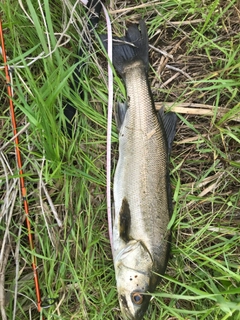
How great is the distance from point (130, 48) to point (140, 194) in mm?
932

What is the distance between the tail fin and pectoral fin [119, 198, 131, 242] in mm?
854

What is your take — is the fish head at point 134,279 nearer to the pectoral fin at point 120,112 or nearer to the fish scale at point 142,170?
the fish scale at point 142,170

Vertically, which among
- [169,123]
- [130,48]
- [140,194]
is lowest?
[140,194]

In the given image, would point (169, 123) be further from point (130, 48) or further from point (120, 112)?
point (130, 48)

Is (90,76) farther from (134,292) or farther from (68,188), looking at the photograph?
(134,292)

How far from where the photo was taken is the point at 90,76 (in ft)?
7.51

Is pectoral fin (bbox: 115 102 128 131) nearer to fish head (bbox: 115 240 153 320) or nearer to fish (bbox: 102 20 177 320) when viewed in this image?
fish (bbox: 102 20 177 320)

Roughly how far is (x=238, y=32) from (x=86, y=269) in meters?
1.83

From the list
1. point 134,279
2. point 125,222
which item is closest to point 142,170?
point 125,222

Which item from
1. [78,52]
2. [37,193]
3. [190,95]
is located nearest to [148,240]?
[37,193]

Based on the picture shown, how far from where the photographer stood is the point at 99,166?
226 centimetres

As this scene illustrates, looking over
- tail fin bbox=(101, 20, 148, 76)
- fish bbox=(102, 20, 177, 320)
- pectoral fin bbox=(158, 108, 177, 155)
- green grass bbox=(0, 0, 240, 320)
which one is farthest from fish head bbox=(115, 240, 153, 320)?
tail fin bbox=(101, 20, 148, 76)

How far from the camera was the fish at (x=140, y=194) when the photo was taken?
192cm

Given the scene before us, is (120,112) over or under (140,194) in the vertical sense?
over
